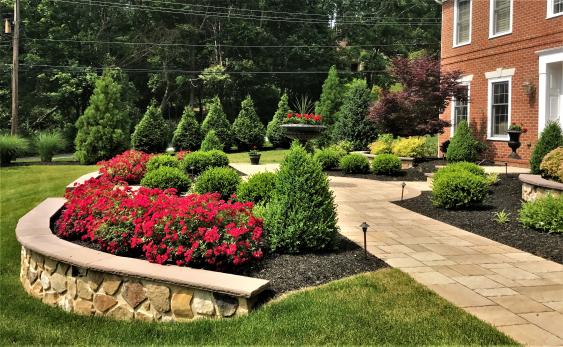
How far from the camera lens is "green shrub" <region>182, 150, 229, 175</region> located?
11.0 meters

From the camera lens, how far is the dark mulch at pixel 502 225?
18.4 ft

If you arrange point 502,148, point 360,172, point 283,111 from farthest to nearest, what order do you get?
point 283,111
point 502,148
point 360,172

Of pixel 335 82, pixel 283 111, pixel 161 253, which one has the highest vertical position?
pixel 335 82

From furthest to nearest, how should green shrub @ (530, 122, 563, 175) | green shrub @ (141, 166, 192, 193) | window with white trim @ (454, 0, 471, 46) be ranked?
1. window with white trim @ (454, 0, 471, 46)
2. green shrub @ (530, 122, 563, 175)
3. green shrub @ (141, 166, 192, 193)

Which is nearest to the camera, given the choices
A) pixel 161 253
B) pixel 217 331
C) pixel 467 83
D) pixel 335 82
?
pixel 217 331

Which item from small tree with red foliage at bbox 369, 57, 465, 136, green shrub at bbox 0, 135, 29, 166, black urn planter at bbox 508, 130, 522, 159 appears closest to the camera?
black urn planter at bbox 508, 130, 522, 159

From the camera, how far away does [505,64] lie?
45.7 feet

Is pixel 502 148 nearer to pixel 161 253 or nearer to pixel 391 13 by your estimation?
pixel 161 253

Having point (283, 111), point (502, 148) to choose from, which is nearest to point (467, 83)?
point (502, 148)

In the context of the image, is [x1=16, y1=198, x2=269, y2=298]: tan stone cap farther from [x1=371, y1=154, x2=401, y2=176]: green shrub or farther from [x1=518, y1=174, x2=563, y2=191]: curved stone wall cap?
[x1=371, y1=154, x2=401, y2=176]: green shrub

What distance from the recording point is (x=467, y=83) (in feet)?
51.1

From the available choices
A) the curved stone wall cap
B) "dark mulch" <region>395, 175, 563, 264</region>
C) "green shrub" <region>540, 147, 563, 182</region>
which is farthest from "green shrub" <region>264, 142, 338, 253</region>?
"green shrub" <region>540, 147, 563, 182</region>

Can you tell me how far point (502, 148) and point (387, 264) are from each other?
10750 millimetres

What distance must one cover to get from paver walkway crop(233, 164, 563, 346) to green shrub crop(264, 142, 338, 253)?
2.43 ft
